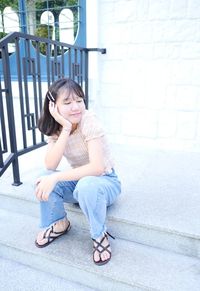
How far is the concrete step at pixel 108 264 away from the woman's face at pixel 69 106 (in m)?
0.70

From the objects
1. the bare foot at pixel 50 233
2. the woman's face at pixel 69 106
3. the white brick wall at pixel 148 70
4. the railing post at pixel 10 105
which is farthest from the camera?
the white brick wall at pixel 148 70

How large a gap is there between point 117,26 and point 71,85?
1.55 metres

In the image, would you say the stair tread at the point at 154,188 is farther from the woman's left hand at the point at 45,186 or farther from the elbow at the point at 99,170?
the woman's left hand at the point at 45,186

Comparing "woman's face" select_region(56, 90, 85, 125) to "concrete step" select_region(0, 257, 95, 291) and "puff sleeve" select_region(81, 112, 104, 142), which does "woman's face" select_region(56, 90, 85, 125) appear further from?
"concrete step" select_region(0, 257, 95, 291)

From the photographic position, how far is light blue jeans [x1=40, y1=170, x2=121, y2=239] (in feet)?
4.18

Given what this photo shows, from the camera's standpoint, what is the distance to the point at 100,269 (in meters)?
1.31

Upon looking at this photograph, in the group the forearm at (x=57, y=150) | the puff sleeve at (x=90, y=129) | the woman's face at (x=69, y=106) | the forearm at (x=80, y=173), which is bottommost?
the forearm at (x=80, y=173)

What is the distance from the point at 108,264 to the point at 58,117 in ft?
2.58

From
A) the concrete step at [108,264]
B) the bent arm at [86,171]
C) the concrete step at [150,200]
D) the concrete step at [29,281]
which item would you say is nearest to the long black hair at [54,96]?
the bent arm at [86,171]

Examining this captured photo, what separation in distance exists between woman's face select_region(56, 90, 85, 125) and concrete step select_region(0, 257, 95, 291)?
0.85 metres

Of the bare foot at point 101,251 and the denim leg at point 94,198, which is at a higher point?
the denim leg at point 94,198

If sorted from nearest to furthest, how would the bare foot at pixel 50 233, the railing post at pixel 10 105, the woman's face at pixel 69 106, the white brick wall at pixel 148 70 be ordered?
the woman's face at pixel 69 106 → the bare foot at pixel 50 233 → the railing post at pixel 10 105 → the white brick wall at pixel 148 70

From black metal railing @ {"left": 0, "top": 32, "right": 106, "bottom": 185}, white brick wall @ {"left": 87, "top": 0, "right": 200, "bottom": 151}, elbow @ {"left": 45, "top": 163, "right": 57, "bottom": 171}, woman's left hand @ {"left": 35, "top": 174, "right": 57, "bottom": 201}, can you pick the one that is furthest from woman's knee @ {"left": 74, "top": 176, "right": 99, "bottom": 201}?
white brick wall @ {"left": 87, "top": 0, "right": 200, "bottom": 151}

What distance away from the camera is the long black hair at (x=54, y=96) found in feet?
4.49
